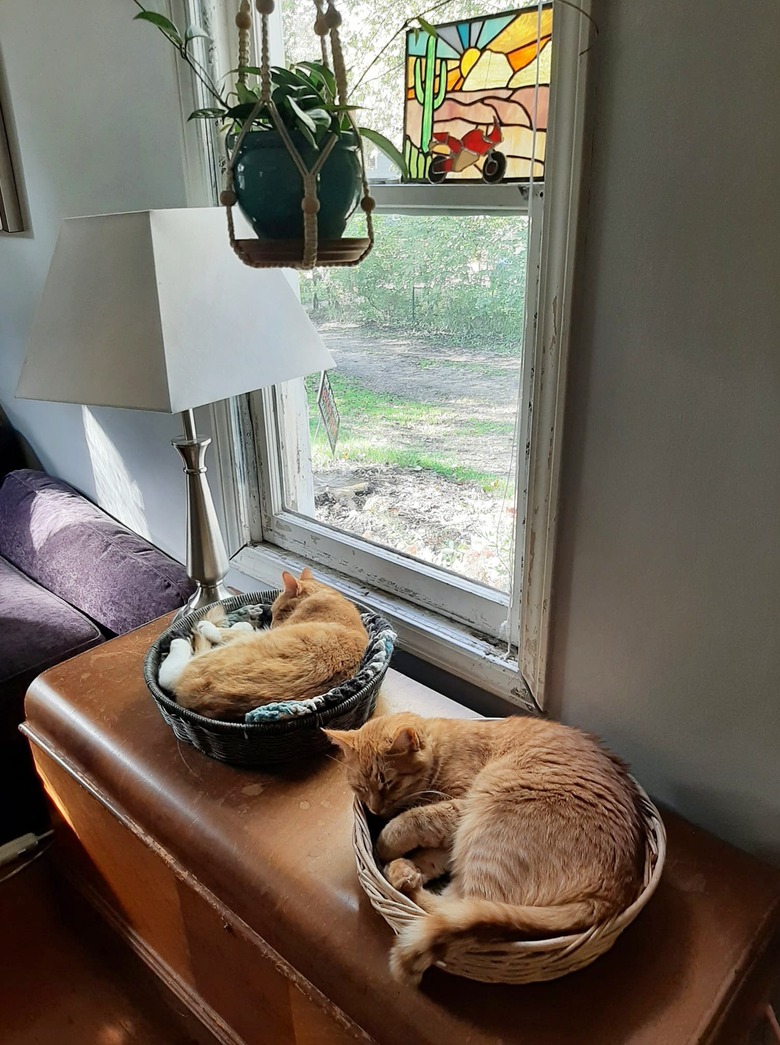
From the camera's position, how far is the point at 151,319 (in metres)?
0.96

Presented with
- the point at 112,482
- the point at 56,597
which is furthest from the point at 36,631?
the point at 112,482

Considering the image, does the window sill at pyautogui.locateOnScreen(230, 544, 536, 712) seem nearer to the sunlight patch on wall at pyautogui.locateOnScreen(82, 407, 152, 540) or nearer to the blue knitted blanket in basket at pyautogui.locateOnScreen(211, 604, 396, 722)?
the blue knitted blanket in basket at pyautogui.locateOnScreen(211, 604, 396, 722)

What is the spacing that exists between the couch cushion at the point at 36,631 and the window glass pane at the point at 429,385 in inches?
24.3

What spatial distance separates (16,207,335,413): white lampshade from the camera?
0.96 m

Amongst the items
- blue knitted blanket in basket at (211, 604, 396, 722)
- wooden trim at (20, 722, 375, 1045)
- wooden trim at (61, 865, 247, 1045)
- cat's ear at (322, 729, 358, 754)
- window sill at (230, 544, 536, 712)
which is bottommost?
wooden trim at (61, 865, 247, 1045)

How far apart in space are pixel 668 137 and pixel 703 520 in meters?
0.42

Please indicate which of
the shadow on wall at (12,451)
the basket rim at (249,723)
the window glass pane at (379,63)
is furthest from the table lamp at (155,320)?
the shadow on wall at (12,451)

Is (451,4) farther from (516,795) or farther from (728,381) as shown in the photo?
(516,795)

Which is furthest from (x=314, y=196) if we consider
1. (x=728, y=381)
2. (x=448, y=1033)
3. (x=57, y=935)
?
(x=57, y=935)

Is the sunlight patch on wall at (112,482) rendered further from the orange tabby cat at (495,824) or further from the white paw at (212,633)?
the orange tabby cat at (495,824)

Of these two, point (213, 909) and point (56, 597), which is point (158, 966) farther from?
point (56, 597)

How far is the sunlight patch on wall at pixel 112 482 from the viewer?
1836mm

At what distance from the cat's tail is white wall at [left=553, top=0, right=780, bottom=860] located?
34 cm

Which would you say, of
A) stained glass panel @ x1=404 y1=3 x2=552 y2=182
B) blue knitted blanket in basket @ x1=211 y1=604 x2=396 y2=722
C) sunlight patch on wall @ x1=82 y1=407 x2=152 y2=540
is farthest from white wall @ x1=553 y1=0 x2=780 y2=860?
sunlight patch on wall @ x1=82 y1=407 x2=152 y2=540
